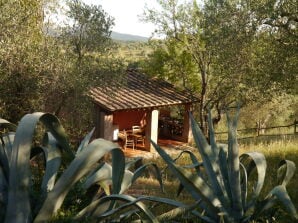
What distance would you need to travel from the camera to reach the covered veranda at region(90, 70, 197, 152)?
52.4ft

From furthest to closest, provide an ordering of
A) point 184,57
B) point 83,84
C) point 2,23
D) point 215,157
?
point 184,57 < point 83,84 < point 2,23 < point 215,157

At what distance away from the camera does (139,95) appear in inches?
702

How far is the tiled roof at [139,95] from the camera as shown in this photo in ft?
51.1

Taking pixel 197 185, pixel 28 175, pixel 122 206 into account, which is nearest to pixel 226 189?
pixel 197 185

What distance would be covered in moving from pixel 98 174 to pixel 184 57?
17832mm

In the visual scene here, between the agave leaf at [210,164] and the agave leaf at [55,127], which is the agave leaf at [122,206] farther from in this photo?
the agave leaf at [210,164]

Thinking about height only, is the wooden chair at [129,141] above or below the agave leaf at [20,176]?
below

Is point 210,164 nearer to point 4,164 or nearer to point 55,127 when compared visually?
point 55,127

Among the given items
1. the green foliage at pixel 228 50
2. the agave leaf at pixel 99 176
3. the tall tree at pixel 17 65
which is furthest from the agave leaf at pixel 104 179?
the green foliage at pixel 228 50

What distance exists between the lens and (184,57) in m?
21.2

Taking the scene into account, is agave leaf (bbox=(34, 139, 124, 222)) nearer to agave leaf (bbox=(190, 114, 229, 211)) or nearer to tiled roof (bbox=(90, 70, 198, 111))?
agave leaf (bbox=(190, 114, 229, 211))

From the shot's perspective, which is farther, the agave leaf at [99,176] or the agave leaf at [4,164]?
the agave leaf at [99,176]

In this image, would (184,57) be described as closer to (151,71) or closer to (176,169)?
(151,71)

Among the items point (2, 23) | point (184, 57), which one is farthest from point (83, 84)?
point (184, 57)
